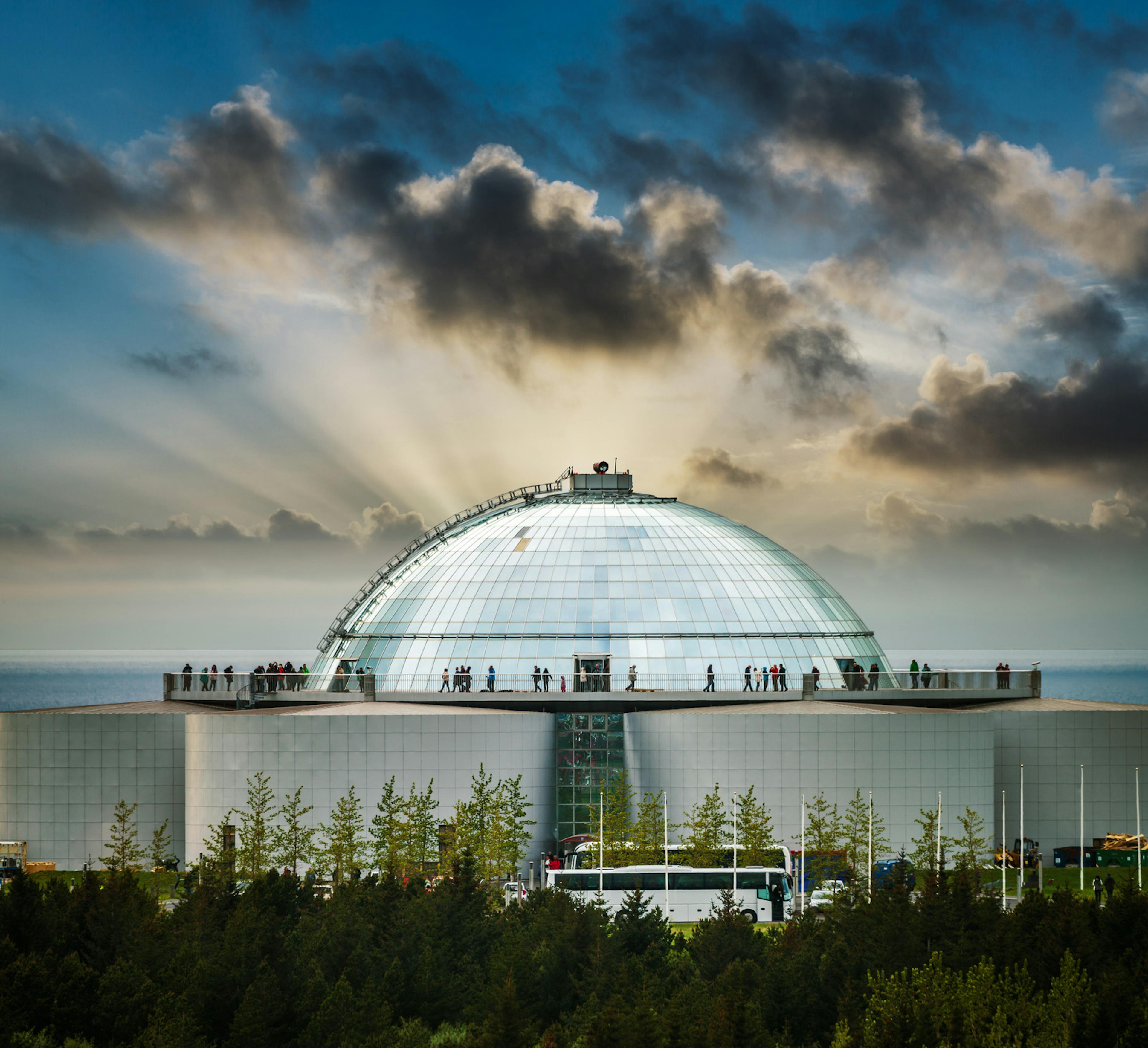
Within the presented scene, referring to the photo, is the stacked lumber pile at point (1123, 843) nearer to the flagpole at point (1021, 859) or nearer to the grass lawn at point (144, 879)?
the flagpole at point (1021, 859)

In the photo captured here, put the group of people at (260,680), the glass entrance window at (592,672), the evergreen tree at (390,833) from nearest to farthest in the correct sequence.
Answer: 1. the evergreen tree at (390,833)
2. the glass entrance window at (592,672)
3. the group of people at (260,680)

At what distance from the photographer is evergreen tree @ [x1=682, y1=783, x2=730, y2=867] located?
62.4 m

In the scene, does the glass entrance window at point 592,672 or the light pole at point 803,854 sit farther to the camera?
the glass entrance window at point 592,672

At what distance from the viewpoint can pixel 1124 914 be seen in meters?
47.8

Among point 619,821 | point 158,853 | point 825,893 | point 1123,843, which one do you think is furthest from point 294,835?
point 1123,843

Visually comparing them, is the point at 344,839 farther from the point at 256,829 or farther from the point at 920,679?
the point at 920,679

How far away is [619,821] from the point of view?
220 ft

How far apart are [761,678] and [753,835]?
1414 centimetres

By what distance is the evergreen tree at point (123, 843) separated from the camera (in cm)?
6412

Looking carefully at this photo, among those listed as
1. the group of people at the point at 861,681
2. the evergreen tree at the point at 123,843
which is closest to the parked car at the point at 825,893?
the group of people at the point at 861,681

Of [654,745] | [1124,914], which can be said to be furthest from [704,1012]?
[654,745]

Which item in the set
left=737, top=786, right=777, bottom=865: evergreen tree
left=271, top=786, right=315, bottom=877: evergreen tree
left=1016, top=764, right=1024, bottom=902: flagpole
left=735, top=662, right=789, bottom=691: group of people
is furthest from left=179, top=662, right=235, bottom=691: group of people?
left=1016, top=764, right=1024, bottom=902: flagpole

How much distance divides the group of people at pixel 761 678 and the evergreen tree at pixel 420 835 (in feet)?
54.9

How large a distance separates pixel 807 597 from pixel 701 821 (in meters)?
21.3
